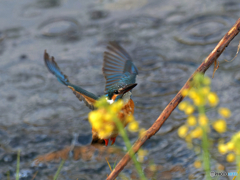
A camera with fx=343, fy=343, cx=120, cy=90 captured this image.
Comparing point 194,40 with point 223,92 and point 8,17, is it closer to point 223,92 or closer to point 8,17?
point 223,92

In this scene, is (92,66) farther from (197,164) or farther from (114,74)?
(197,164)

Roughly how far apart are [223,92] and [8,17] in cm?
429

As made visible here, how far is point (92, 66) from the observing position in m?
5.44

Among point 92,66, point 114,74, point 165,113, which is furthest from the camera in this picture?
point 92,66

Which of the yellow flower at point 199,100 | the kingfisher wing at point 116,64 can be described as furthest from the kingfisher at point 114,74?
the yellow flower at point 199,100

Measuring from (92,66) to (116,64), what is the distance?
2269 mm

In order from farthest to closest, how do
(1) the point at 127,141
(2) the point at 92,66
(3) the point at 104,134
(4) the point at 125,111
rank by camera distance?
(2) the point at 92,66, (4) the point at 125,111, (3) the point at 104,134, (1) the point at 127,141

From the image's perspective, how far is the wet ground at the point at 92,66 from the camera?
3787mm

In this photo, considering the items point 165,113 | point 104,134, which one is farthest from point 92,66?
point 104,134

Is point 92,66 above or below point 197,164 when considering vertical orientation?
above

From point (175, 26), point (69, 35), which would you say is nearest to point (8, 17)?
point (69, 35)

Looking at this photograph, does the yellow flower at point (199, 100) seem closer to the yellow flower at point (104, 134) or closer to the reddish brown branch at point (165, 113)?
the yellow flower at point (104, 134)

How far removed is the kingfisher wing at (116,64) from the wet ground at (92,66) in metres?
0.92

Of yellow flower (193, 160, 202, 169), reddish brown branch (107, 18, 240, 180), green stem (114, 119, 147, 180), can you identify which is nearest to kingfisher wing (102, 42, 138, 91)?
yellow flower (193, 160, 202, 169)
